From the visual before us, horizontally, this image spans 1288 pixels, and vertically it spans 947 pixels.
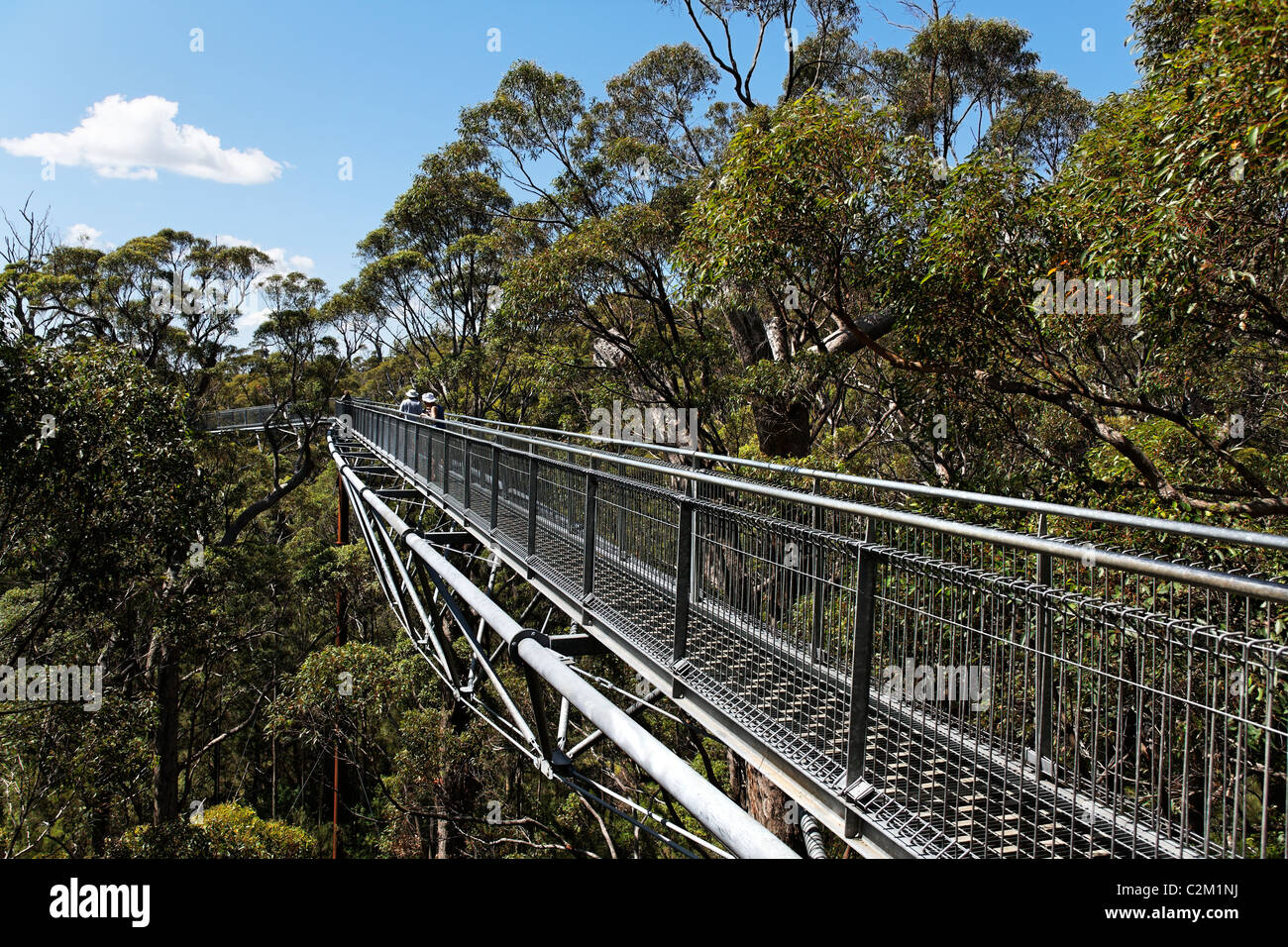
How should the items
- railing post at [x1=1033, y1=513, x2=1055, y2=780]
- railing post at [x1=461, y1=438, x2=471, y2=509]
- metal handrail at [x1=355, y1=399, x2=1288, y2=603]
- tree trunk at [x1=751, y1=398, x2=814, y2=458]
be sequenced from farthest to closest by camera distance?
tree trunk at [x1=751, y1=398, x2=814, y2=458], railing post at [x1=461, y1=438, x2=471, y2=509], railing post at [x1=1033, y1=513, x2=1055, y2=780], metal handrail at [x1=355, y1=399, x2=1288, y2=603]

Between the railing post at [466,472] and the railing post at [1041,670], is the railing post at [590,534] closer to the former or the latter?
the railing post at [1041,670]

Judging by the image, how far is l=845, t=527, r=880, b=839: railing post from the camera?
2719mm

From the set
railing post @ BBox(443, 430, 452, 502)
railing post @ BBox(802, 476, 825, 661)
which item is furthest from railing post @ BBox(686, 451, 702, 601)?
railing post @ BBox(443, 430, 452, 502)

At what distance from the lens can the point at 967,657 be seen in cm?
256

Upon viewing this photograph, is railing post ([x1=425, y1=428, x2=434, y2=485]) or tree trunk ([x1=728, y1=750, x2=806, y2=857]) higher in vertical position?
railing post ([x1=425, y1=428, x2=434, y2=485])

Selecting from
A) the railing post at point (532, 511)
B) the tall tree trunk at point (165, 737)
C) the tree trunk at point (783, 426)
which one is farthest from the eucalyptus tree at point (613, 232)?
the tall tree trunk at point (165, 737)

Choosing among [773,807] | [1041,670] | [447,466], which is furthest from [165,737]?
[1041,670]

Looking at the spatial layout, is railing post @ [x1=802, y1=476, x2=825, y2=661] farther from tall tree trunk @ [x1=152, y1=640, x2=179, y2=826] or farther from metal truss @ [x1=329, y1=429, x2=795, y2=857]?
tall tree trunk @ [x1=152, y1=640, x2=179, y2=826]

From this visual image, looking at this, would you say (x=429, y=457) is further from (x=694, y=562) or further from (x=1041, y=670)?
(x=1041, y=670)

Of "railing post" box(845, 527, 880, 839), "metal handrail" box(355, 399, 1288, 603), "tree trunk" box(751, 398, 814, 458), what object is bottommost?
"railing post" box(845, 527, 880, 839)

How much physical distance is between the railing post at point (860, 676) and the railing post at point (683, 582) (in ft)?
4.31
